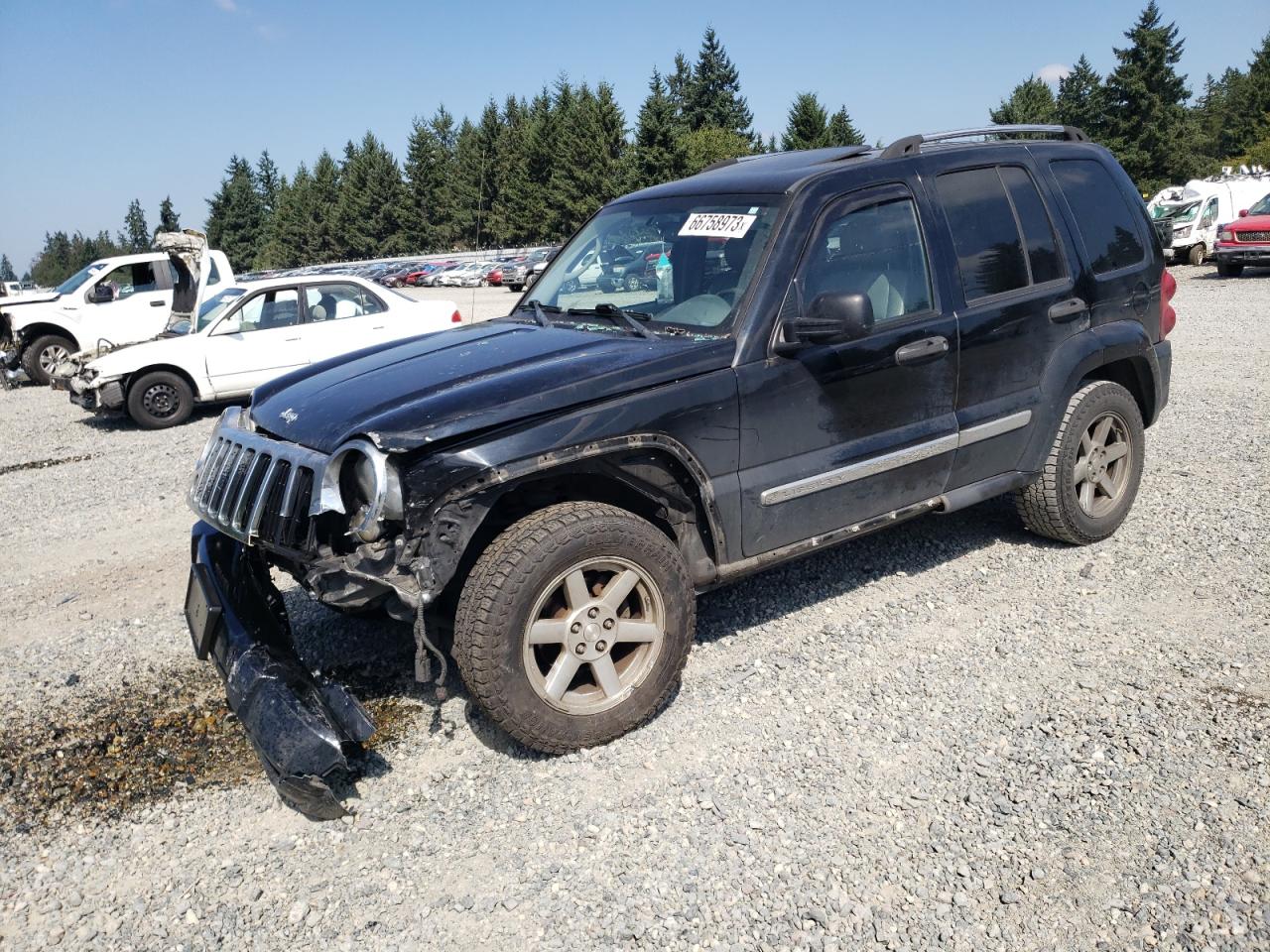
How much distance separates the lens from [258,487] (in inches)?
146

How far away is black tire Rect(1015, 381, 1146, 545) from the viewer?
512cm

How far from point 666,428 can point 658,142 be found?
65163 mm

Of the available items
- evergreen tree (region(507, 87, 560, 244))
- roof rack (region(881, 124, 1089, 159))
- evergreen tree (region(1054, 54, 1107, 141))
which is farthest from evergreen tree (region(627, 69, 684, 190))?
roof rack (region(881, 124, 1089, 159))

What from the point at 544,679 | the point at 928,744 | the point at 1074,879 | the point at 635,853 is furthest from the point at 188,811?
the point at 1074,879

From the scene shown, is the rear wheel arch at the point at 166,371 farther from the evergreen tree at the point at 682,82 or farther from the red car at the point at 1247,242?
the evergreen tree at the point at 682,82

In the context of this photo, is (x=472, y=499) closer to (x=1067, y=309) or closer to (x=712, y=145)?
(x=1067, y=309)

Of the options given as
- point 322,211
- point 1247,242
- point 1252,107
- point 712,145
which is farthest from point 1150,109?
point 322,211

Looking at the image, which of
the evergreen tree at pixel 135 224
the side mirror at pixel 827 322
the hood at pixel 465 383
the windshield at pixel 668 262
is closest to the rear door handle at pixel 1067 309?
the side mirror at pixel 827 322

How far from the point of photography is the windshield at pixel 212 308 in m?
11.8

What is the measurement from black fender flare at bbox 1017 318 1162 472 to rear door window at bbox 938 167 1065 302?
0.39 meters

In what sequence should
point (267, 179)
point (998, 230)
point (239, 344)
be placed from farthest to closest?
point (267, 179) → point (239, 344) → point (998, 230)

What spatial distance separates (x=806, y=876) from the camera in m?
3.01

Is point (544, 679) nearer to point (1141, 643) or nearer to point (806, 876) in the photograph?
point (806, 876)

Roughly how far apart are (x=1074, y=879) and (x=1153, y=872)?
0.76ft
